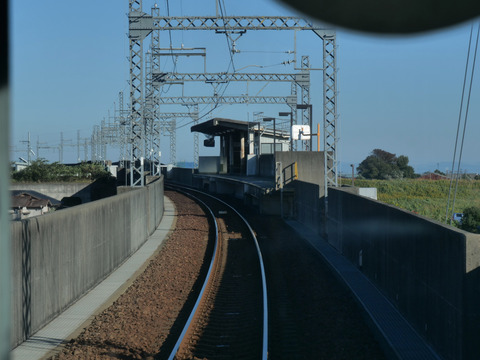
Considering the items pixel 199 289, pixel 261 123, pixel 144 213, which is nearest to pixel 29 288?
pixel 199 289

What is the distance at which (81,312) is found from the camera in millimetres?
9867

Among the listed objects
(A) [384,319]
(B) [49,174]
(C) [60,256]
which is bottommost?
(A) [384,319]

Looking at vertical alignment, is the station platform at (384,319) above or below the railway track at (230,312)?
above

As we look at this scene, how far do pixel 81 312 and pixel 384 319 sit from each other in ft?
17.7

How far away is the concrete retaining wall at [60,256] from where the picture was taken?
26.2ft

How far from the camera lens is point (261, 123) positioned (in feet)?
154

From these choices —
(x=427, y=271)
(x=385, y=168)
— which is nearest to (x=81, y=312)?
(x=427, y=271)

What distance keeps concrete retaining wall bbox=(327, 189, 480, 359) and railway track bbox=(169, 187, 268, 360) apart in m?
2.41

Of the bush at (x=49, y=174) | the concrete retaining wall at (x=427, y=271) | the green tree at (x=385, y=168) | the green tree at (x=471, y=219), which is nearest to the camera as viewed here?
the concrete retaining wall at (x=427, y=271)

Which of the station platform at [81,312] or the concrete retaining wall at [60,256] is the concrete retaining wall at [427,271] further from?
the concrete retaining wall at [60,256]

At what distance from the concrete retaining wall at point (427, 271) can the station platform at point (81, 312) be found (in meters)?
5.07

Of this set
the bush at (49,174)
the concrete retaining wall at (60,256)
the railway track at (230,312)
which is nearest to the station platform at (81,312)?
the concrete retaining wall at (60,256)

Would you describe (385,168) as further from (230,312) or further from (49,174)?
Result: (230,312)

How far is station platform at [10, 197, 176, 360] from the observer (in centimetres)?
769
